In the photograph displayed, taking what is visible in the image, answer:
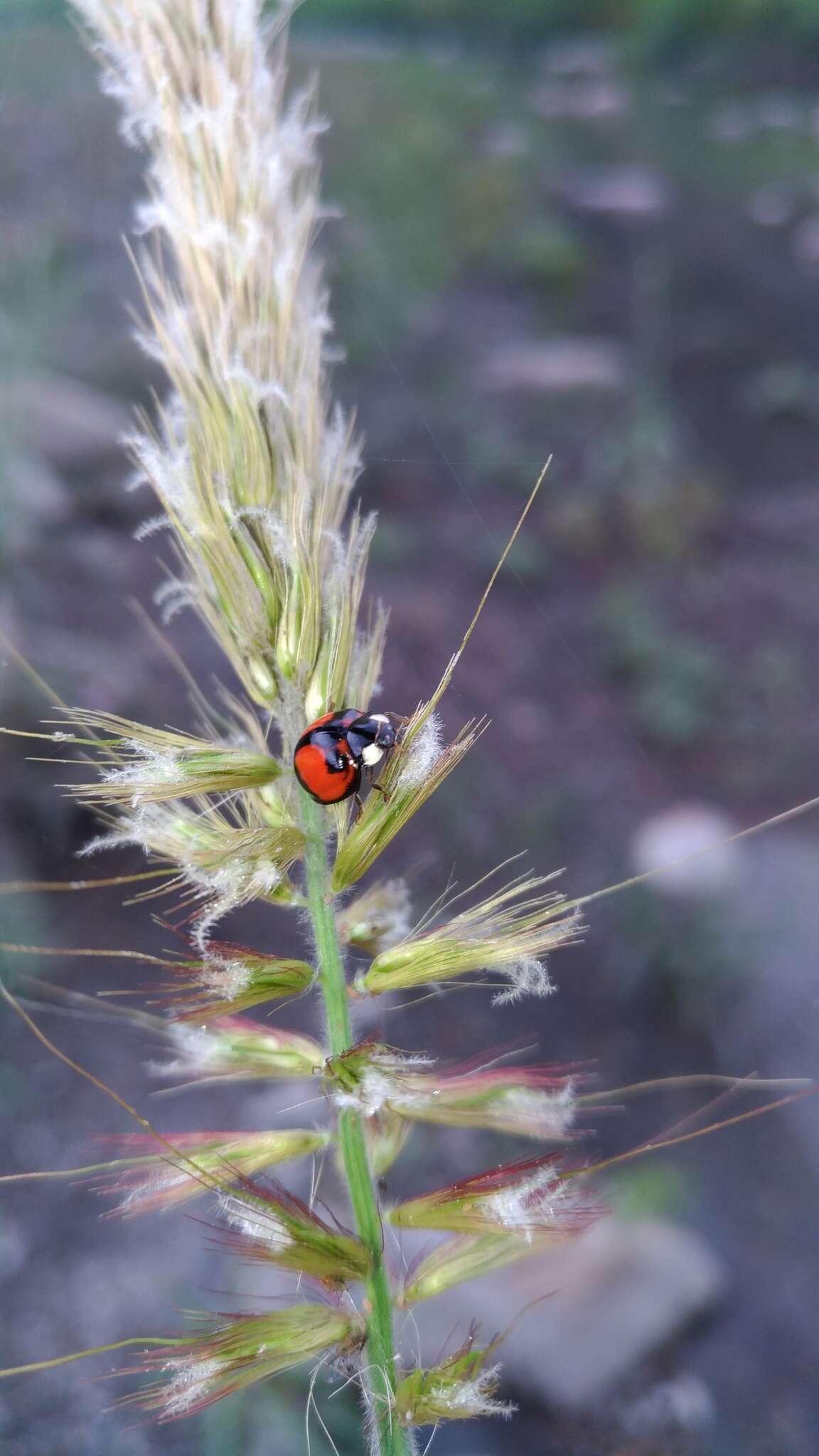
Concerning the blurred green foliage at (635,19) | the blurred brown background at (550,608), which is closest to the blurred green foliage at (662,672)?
the blurred brown background at (550,608)

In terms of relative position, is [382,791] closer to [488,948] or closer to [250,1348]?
[488,948]

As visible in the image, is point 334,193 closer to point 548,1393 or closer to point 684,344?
point 684,344

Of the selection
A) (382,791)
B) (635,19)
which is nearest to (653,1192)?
(382,791)

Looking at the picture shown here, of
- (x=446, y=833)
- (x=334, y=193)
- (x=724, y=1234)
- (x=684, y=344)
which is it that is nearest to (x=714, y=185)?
(x=684, y=344)

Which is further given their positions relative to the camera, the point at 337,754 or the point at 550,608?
the point at 550,608

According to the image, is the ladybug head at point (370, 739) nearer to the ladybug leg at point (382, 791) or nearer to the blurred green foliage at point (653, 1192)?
the ladybug leg at point (382, 791)

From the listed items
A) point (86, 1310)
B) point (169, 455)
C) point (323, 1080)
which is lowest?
point (86, 1310)
